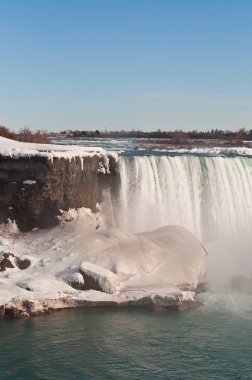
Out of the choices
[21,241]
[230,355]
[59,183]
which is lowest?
[230,355]

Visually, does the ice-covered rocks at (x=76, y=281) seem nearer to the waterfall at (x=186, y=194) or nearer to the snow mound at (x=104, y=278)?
the snow mound at (x=104, y=278)

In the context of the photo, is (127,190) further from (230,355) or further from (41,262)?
(230,355)

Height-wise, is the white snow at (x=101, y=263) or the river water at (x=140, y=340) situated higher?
the white snow at (x=101, y=263)

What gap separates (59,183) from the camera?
18.4 metres

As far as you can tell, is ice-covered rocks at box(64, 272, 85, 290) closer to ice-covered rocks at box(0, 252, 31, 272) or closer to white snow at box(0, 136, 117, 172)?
ice-covered rocks at box(0, 252, 31, 272)

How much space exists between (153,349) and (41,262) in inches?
208

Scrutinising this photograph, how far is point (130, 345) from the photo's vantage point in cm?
1246

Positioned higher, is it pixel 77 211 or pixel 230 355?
pixel 77 211

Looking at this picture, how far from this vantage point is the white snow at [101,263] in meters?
15.0

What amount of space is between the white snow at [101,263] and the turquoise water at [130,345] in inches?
26.1

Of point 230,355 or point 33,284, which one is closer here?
point 230,355

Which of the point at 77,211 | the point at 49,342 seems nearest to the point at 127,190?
the point at 77,211

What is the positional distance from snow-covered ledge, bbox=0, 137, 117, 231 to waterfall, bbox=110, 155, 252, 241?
3047 mm

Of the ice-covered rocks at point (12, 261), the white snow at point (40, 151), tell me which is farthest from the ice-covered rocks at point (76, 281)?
the white snow at point (40, 151)
